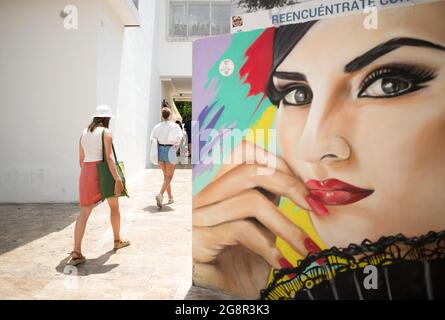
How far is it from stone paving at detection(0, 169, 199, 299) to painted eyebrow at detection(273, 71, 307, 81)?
1804 millimetres

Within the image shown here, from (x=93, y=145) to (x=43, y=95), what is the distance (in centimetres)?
352

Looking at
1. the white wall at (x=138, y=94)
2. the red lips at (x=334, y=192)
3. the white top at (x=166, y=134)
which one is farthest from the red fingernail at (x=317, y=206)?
the white wall at (x=138, y=94)

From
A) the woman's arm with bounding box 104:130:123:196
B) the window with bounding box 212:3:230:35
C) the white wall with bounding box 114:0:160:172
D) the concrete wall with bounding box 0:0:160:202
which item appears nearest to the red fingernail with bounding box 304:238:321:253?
the woman's arm with bounding box 104:130:123:196

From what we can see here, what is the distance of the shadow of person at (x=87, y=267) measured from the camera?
153 inches

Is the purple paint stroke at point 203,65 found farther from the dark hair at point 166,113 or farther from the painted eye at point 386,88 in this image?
Answer: the dark hair at point 166,113

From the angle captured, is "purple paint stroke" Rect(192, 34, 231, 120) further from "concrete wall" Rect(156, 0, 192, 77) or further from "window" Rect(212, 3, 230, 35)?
"window" Rect(212, 3, 230, 35)

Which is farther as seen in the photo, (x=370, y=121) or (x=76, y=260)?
(x=76, y=260)

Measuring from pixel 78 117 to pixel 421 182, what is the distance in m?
6.07

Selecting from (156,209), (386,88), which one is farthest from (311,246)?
(156,209)

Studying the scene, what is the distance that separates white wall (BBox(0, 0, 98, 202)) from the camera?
698 cm

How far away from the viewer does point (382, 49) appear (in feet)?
8.12

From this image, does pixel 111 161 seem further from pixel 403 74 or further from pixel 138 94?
pixel 138 94

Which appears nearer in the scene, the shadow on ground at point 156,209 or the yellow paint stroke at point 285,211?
the yellow paint stroke at point 285,211

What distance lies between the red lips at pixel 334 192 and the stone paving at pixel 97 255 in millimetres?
1215
